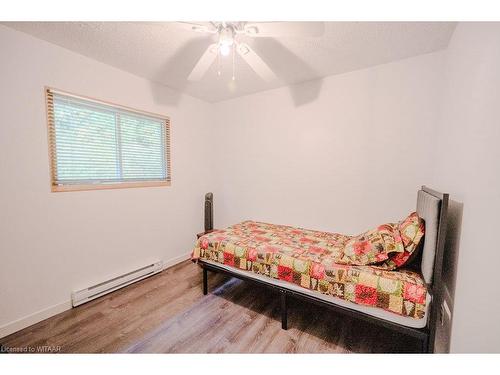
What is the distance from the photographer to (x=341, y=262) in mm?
1646

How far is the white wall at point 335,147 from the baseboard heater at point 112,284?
4.55 feet

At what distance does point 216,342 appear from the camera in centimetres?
160

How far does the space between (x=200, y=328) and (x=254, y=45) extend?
2539 mm

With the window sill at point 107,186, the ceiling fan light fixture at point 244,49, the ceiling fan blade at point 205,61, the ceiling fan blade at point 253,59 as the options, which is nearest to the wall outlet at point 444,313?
the ceiling fan blade at point 253,59

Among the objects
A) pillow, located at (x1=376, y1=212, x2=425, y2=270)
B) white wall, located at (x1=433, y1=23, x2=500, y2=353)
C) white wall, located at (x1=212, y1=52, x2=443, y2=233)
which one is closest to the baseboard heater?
white wall, located at (x1=212, y1=52, x2=443, y2=233)

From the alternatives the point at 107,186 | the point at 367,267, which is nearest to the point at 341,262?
the point at 367,267

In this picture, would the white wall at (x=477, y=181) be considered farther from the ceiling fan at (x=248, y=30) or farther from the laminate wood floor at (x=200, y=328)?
the ceiling fan at (x=248, y=30)

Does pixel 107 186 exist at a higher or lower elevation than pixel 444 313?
higher

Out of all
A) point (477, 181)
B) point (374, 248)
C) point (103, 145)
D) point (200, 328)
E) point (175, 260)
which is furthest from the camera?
point (175, 260)

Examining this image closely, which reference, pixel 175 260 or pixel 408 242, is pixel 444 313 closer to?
pixel 408 242

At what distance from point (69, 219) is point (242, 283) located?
6.41 feet

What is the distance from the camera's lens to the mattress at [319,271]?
4.35 ft

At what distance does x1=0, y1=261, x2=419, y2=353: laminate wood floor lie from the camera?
1561 millimetres
